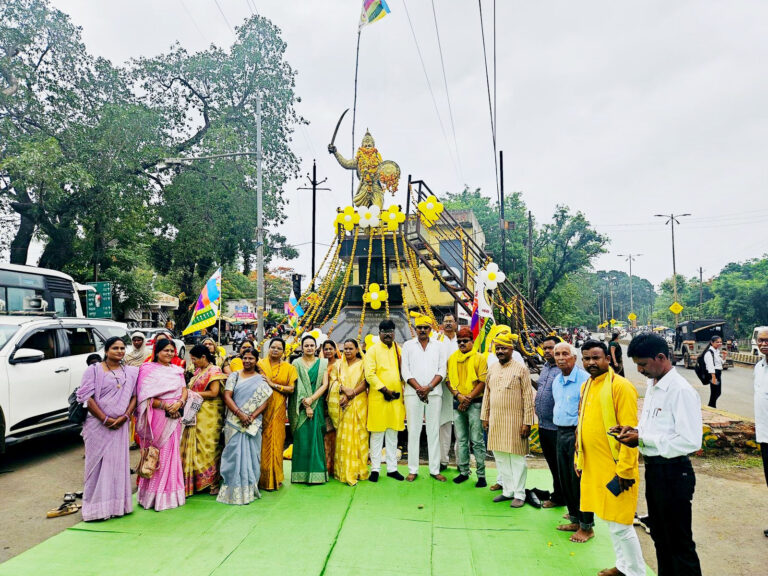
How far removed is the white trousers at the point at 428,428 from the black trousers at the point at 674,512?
9.24 feet

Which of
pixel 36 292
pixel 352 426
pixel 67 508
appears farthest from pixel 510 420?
pixel 36 292

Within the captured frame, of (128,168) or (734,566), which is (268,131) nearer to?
(128,168)

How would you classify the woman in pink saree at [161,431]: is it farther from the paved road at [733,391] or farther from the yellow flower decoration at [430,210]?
the paved road at [733,391]

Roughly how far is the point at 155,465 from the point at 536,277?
31.6 meters

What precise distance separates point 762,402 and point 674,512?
2208mm

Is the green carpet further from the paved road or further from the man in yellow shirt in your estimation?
the paved road

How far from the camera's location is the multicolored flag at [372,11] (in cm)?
1352

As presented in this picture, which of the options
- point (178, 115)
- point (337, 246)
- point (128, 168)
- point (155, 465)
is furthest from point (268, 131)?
point (155, 465)

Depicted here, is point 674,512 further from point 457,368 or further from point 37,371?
point 37,371

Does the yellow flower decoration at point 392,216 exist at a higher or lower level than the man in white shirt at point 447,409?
higher

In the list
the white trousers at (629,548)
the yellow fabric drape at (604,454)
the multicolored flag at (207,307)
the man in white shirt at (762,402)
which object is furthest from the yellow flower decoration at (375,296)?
the white trousers at (629,548)

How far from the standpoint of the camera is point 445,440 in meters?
5.82

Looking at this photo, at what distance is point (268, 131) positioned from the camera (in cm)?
1906

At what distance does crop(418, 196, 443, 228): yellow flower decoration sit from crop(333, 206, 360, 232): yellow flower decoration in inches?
62.8
